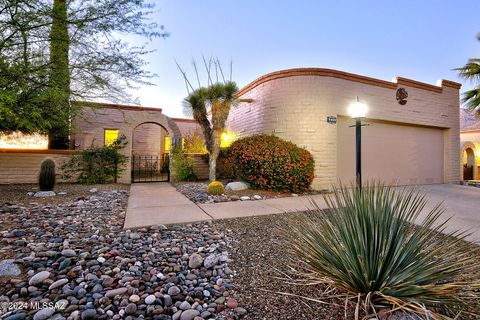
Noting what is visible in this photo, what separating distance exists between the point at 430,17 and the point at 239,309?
421 inches

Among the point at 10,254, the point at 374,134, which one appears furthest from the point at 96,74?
the point at 374,134

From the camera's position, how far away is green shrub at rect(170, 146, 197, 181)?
8234mm

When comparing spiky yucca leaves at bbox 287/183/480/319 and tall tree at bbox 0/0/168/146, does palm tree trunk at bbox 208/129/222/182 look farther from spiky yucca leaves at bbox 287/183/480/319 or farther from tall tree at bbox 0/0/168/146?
spiky yucca leaves at bbox 287/183/480/319

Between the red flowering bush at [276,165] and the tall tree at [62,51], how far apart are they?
3271mm

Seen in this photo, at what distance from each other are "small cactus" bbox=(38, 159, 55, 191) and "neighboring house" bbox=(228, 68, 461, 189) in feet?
20.0

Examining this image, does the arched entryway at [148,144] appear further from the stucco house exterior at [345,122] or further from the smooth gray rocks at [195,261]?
the smooth gray rocks at [195,261]

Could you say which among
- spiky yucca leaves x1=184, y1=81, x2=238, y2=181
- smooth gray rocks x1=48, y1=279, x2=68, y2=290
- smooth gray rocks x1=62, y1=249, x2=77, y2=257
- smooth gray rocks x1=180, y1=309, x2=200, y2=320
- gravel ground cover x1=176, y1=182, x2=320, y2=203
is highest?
spiky yucca leaves x1=184, y1=81, x2=238, y2=181

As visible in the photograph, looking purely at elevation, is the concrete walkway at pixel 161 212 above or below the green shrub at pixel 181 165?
below

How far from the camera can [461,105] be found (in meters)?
8.60

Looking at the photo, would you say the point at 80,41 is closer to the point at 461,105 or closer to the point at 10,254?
the point at 10,254

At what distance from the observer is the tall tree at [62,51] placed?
133 inches

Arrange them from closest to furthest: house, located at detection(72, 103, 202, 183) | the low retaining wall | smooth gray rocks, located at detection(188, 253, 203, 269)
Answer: smooth gray rocks, located at detection(188, 253, 203, 269) → the low retaining wall → house, located at detection(72, 103, 202, 183)

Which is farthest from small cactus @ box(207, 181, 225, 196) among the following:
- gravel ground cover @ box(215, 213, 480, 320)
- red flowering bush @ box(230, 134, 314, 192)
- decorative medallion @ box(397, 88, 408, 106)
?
decorative medallion @ box(397, 88, 408, 106)

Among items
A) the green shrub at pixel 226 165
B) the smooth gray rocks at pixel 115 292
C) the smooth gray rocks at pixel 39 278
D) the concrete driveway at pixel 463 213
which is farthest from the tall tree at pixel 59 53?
the concrete driveway at pixel 463 213
